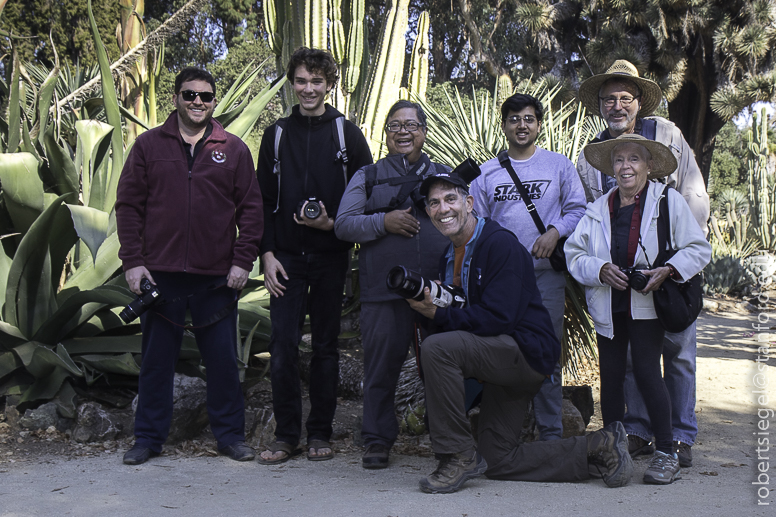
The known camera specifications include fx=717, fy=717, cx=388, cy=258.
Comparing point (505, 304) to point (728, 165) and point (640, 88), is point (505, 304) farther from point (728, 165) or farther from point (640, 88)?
point (728, 165)

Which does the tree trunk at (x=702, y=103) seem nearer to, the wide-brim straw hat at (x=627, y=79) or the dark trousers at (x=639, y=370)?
the wide-brim straw hat at (x=627, y=79)

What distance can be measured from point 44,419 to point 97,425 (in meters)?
0.29

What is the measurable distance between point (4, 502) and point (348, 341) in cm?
292

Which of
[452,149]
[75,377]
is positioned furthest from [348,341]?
[75,377]

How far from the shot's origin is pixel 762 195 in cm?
1393

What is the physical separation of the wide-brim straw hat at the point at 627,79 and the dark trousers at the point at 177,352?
2222 mm

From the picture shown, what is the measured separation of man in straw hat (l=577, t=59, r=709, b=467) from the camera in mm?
3363

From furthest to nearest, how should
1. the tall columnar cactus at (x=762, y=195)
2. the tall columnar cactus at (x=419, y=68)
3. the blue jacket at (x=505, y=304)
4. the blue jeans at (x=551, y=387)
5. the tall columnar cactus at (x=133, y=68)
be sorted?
the tall columnar cactus at (x=762, y=195) < the tall columnar cactus at (x=419, y=68) < the tall columnar cactus at (x=133, y=68) < the blue jeans at (x=551, y=387) < the blue jacket at (x=505, y=304)

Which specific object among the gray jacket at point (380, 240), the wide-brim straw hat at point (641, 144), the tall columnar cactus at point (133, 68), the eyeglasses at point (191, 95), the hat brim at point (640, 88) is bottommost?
the gray jacket at point (380, 240)

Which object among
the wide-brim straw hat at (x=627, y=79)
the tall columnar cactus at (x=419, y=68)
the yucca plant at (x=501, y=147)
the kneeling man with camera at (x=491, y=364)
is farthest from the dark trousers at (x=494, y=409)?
the tall columnar cactus at (x=419, y=68)

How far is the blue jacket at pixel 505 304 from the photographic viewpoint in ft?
9.84

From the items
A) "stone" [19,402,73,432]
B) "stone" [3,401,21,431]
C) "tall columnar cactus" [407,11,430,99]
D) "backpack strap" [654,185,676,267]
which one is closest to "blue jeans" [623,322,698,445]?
"backpack strap" [654,185,676,267]

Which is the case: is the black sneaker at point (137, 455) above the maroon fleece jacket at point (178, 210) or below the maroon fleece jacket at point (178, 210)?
below

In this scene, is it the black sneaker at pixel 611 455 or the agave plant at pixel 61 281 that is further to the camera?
the agave plant at pixel 61 281
